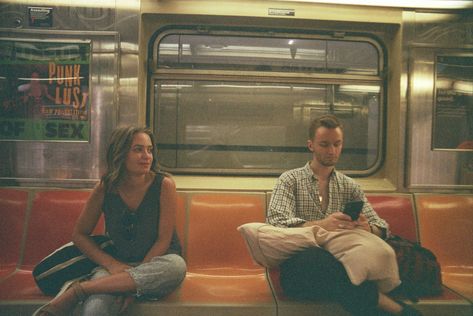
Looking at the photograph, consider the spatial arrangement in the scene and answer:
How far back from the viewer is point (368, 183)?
3896 millimetres

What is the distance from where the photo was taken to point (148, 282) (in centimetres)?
240

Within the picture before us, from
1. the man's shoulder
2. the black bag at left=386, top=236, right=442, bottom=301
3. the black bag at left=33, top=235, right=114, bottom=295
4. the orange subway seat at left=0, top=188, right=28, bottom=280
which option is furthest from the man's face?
the orange subway seat at left=0, top=188, right=28, bottom=280

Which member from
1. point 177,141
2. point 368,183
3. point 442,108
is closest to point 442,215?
point 368,183

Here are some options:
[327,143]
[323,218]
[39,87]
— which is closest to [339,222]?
[323,218]

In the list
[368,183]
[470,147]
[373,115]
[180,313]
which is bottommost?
[180,313]

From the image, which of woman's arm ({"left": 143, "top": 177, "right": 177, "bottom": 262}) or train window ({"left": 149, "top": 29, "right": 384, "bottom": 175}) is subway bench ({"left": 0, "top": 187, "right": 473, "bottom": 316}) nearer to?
woman's arm ({"left": 143, "top": 177, "right": 177, "bottom": 262})

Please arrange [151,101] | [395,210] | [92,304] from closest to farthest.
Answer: [92,304], [395,210], [151,101]

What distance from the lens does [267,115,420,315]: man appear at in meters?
2.26

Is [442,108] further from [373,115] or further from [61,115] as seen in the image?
[61,115]

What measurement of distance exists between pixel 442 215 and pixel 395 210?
425 mm

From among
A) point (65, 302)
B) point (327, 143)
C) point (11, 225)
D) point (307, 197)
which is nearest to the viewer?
point (65, 302)

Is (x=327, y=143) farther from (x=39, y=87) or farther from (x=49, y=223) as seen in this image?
(x=39, y=87)

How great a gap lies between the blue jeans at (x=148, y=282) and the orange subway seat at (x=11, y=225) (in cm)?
116

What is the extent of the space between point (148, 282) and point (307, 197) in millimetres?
1183
